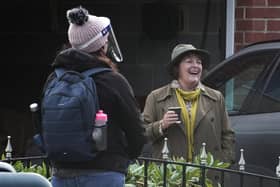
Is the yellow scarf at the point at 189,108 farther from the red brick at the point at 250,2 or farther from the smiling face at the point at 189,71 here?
the red brick at the point at 250,2

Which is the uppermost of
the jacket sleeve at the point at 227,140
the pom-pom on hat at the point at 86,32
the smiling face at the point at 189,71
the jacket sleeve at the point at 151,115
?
the pom-pom on hat at the point at 86,32

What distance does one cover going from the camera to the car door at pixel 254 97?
5992 mm

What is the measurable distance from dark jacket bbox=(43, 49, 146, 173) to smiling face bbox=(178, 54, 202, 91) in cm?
151

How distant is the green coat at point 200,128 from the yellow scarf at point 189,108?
0.08 feet

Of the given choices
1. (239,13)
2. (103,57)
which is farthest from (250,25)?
(103,57)

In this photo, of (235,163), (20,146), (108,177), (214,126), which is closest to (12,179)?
(108,177)

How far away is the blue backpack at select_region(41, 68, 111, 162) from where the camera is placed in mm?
3771

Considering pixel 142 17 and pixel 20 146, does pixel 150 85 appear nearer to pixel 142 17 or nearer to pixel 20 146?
pixel 142 17

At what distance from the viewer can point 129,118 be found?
12.8 ft

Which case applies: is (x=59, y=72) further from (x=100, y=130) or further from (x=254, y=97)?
(x=254, y=97)

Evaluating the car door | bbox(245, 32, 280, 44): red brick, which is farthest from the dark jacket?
bbox(245, 32, 280, 44): red brick

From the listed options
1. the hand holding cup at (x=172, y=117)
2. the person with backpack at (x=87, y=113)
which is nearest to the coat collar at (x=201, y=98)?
the hand holding cup at (x=172, y=117)

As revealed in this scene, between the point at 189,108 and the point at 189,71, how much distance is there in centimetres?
24

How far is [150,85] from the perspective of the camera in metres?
10.4
